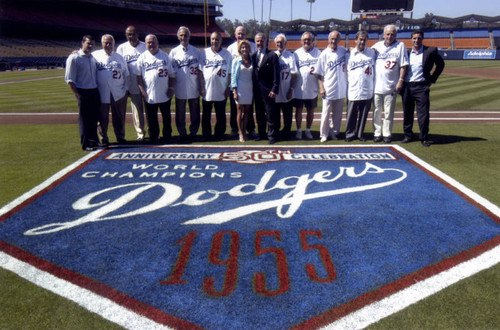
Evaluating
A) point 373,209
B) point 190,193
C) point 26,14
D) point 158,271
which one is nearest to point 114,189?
point 190,193

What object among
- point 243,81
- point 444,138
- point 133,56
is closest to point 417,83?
point 444,138

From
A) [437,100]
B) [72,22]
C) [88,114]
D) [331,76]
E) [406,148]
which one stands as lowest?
[406,148]

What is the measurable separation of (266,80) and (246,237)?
13.2 ft

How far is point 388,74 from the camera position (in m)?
6.59

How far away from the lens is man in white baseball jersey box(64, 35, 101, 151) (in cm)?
603

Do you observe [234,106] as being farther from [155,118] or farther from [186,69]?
[155,118]

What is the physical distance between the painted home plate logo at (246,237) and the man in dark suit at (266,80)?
5.51 ft

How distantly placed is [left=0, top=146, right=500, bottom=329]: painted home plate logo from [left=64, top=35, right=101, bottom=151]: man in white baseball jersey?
1.26 meters

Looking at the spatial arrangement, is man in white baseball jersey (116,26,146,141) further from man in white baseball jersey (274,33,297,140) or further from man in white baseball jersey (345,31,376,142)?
man in white baseball jersey (345,31,376,142)

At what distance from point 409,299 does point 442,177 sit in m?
2.97

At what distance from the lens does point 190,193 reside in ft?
14.4

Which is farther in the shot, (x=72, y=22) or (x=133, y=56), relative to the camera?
(x=72, y=22)

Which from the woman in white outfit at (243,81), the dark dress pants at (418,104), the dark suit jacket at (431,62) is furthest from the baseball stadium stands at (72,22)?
the dark suit jacket at (431,62)

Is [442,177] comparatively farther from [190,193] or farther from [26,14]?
[26,14]
